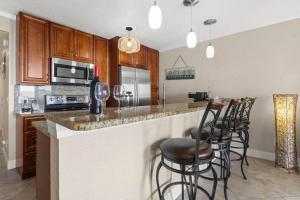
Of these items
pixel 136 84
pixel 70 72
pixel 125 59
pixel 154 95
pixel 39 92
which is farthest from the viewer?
pixel 154 95

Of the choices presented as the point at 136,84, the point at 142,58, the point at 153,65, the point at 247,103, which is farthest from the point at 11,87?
the point at 247,103

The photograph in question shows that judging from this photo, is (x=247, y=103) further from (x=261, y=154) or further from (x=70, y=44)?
(x=70, y=44)

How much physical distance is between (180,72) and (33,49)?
300cm

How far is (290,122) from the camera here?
2678 mm

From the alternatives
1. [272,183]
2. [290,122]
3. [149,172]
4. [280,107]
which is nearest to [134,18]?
[149,172]

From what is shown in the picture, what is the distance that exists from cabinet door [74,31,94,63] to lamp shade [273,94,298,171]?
334cm

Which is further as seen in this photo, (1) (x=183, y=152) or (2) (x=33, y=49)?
(2) (x=33, y=49)

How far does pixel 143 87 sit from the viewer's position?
13.5 feet

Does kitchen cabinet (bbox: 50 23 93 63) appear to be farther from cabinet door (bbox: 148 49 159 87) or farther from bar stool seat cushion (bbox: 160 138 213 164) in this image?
bar stool seat cushion (bbox: 160 138 213 164)

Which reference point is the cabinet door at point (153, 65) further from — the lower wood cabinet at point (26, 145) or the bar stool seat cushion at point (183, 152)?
the bar stool seat cushion at point (183, 152)

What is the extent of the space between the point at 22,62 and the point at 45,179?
2.02 m

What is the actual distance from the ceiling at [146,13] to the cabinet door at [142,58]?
1.98ft

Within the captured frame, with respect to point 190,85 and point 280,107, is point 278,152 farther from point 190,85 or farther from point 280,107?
point 190,85

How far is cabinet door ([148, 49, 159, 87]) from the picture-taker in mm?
4445
